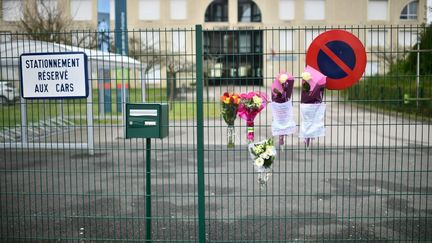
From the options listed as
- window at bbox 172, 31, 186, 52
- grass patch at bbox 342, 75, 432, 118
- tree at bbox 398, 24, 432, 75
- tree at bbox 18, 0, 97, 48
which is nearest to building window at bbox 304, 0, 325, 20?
window at bbox 172, 31, 186, 52

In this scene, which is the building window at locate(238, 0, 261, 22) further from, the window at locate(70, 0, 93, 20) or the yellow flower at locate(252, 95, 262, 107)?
the yellow flower at locate(252, 95, 262, 107)

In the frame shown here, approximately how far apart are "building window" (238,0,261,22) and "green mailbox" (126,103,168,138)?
42175mm

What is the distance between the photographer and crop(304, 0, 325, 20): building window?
41.9 metres

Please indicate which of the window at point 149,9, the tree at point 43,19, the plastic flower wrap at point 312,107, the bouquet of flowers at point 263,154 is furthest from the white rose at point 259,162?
the window at point 149,9

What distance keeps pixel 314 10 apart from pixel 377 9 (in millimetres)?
5246

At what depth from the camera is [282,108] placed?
441 cm

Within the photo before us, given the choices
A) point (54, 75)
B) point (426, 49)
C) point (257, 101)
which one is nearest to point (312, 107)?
point (257, 101)

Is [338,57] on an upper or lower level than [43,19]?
lower

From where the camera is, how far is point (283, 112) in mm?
4426

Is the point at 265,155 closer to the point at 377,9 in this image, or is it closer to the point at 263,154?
the point at 263,154

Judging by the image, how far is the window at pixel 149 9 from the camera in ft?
137

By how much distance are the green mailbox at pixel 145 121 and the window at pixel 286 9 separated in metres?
39.5

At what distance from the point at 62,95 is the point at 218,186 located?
4218 millimetres

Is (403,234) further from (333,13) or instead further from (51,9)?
(333,13)
